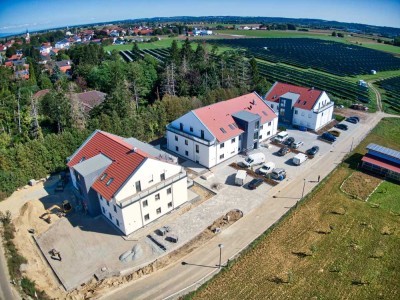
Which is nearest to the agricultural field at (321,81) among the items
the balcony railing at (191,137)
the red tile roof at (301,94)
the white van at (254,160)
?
the red tile roof at (301,94)

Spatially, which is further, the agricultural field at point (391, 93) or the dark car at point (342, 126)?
the agricultural field at point (391, 93)

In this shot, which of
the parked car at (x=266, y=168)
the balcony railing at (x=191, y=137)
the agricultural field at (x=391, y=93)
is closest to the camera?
the parked car at (x=266, y=168)

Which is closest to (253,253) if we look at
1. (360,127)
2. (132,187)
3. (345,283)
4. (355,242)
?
(345,283)

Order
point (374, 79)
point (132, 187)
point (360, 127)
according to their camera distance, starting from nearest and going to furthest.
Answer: point (132, 187) < point (360, 127) < point (374, 79)

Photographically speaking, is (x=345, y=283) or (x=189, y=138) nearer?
(x=345, y=283)

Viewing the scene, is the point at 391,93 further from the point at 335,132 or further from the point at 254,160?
the point at 254,160

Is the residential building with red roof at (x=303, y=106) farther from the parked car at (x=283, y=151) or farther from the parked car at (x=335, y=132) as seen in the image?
the parked car at (x=283, y=151)

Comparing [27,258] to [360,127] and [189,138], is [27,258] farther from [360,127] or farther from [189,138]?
[360,127]
